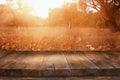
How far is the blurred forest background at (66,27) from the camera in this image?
1419 centimetres

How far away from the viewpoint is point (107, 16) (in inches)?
950

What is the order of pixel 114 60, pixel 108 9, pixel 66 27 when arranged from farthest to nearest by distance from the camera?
pixel 66 27 < pixel 108 9 < pixel 114 60

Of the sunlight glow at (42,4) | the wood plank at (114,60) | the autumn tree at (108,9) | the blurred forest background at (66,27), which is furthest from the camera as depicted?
the sunlight glow at (42,4)

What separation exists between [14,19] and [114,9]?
1261 centimetres

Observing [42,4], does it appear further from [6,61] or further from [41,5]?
[6,61]

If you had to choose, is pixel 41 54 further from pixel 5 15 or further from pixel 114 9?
pixel 5 15

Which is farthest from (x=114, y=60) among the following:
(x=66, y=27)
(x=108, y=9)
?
(x=66, y=27)

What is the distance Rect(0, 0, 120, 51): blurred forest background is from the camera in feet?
46.5

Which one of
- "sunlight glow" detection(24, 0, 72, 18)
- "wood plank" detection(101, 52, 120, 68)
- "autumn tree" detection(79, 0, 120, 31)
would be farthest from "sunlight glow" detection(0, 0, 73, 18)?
"wood plank" detection(101, 52, 120, 68)

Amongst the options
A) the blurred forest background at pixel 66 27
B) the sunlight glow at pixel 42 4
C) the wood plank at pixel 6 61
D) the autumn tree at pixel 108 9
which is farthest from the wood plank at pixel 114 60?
the sunlight glow at pixel 42 4

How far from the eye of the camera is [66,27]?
28641mm

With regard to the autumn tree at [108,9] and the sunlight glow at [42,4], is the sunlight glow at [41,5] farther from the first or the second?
the autumn tree at [108,9]

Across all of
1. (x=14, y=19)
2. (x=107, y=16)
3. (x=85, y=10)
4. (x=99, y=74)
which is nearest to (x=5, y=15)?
(x=14, y=19)

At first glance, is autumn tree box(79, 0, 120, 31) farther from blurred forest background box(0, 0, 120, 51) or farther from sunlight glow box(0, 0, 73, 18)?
sunlight glow box(0, 0, 73, 18)
